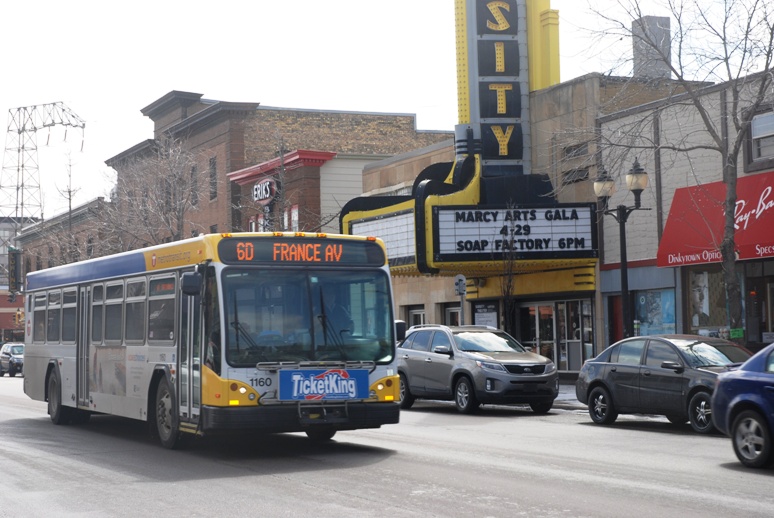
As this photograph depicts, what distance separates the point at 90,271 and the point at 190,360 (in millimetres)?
5172

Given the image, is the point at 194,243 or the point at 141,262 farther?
the point at 141,262

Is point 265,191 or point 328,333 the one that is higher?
point 265,191

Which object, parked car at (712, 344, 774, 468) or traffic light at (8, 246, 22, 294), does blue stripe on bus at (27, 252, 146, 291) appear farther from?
traffic light at (8, 246, 22, 294)

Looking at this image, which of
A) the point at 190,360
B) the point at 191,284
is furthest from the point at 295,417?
the point at 191,284

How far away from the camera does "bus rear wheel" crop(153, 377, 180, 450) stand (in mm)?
14555

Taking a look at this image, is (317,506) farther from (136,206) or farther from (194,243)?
(136,206)

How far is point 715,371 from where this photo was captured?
54.4 feet

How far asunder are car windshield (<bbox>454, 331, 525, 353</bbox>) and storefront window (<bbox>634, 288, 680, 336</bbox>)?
16.6ft

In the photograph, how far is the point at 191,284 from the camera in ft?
43.6

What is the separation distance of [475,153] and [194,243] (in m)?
18.3

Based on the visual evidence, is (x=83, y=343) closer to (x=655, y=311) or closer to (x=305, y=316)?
(x=305, y=316)

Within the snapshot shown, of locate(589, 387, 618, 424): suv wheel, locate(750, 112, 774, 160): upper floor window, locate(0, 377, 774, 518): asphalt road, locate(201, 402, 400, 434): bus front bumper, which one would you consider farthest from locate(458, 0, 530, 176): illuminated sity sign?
locate(201, 402, 400, 434): bus front bumper

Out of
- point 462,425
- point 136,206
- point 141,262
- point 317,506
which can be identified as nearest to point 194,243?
point 141,262

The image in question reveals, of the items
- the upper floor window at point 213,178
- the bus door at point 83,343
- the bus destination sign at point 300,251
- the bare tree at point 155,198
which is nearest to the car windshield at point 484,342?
the bus door at point 83,343
